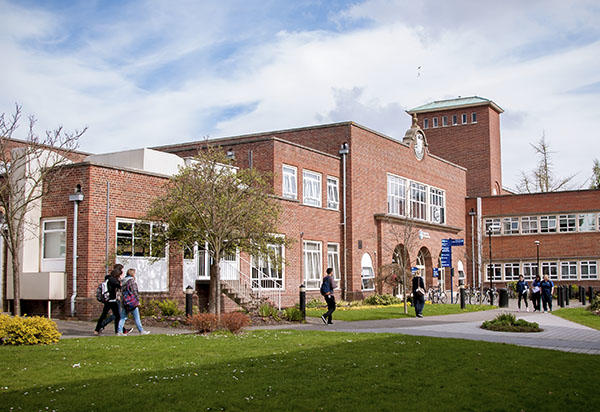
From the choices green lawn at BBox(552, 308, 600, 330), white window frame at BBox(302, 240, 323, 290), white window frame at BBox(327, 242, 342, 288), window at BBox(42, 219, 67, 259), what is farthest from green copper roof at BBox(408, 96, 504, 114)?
window at BBox(42, 219, 67, 259)

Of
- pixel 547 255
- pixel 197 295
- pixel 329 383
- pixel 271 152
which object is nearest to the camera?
pixel 329 383

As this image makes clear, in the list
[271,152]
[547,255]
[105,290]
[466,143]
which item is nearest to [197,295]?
[105,290]

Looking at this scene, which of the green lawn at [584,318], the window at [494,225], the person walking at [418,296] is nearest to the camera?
the green lawn at [584,318]

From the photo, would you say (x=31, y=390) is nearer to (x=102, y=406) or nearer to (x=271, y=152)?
(x=102, y=406)

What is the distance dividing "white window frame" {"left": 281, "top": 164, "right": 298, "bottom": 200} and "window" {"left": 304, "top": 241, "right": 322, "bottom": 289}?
2.34 metres

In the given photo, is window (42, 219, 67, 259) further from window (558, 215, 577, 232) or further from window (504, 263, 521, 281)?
window (558, 215, 577, 232)

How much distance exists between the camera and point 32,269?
21094 millimetres

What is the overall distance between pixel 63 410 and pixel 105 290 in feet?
33.9

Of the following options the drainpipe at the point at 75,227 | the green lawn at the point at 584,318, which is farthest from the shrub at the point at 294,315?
Answer: the green lawn at the point at 584,318

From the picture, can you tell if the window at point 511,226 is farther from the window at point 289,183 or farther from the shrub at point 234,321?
the shrub at point 234,321

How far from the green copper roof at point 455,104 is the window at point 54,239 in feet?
144

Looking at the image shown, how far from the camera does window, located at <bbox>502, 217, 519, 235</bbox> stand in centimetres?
4981

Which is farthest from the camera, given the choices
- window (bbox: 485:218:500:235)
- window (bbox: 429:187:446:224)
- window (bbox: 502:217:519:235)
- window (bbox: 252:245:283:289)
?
window (bbox: 485:218:500:235)

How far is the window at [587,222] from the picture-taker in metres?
47.2
